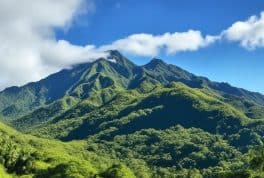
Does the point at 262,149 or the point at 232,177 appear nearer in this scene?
the point at 232,177

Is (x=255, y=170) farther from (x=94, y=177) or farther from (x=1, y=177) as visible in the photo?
(x=1, y=177)

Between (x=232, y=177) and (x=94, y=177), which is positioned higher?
(x=94, y=177)

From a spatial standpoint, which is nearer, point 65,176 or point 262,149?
point 262,149

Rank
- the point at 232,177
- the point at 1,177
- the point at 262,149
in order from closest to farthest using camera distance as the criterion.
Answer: the point at 232,177 → the point at 262,149 → the point at 1,177

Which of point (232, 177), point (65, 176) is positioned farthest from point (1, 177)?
point (232, 177)

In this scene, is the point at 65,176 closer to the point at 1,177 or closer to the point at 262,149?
the point at 1,177

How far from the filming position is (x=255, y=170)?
14200cm

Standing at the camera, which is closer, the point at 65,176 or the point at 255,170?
the point at 255,170

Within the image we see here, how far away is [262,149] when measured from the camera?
14888 cm

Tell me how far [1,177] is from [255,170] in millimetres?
98715

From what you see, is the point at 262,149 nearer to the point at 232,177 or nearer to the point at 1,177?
the point at 232,177

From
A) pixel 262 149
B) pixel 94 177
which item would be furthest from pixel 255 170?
pixel 94 177

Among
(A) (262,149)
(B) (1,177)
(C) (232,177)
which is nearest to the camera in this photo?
(C) (232,177)

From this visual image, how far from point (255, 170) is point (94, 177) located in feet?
248
